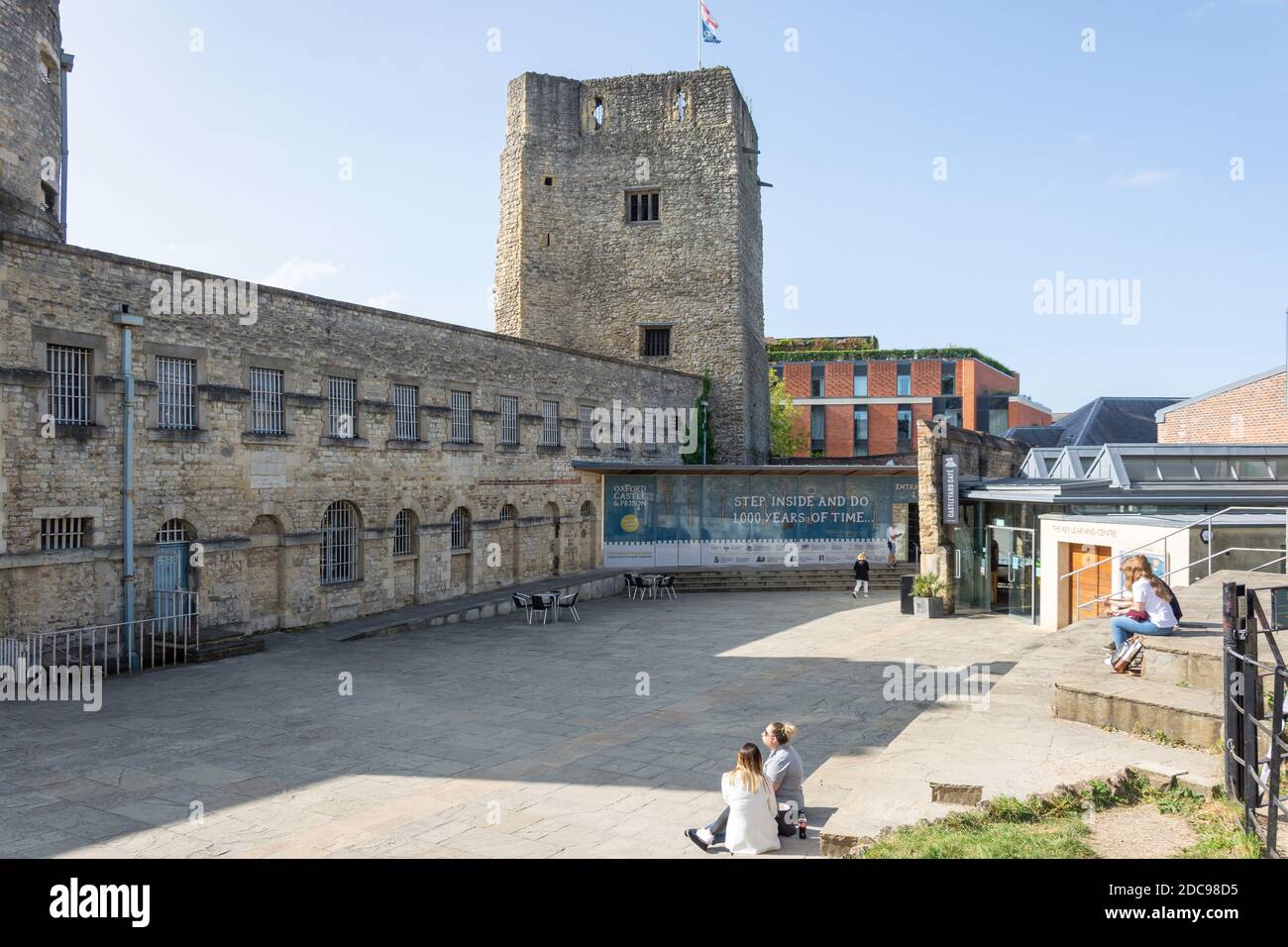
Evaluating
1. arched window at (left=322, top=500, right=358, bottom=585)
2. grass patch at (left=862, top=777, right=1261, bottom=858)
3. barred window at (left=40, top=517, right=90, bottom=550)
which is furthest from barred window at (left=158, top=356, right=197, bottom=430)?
grass patch at (left=862, top=777, right=1261, bottom=858)

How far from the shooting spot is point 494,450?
86.8 feet

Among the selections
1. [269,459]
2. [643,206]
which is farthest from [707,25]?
[269,459]

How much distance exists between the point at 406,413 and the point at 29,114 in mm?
9885

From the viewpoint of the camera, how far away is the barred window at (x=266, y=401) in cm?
1944

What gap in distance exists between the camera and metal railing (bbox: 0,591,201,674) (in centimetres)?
1509

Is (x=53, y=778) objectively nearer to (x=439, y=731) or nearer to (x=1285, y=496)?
(x=439, y=731)

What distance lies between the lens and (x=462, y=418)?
25.5 metres

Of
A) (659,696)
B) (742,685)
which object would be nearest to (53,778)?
(659,696)

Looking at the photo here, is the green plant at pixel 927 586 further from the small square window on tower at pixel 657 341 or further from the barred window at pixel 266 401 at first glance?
the small square window on tower at pixel 657 341

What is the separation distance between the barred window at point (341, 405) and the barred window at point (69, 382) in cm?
535

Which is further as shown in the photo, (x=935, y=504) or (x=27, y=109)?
(x=935, y=504)

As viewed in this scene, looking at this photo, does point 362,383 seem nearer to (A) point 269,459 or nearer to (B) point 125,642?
(A) point 269,459
